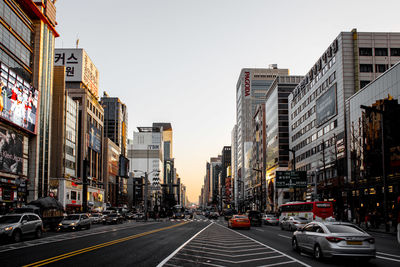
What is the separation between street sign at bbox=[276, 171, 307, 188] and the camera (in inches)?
2596

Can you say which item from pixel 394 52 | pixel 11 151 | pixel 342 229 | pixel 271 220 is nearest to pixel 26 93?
pixel 11 151

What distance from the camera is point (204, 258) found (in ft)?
51.3

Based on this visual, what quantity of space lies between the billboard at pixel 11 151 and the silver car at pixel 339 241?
54.1 meters

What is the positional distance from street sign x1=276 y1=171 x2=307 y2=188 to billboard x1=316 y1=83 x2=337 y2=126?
16.6 meters

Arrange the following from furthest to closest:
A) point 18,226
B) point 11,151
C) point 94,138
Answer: point 94,138 < point 11,151 < point 18,226

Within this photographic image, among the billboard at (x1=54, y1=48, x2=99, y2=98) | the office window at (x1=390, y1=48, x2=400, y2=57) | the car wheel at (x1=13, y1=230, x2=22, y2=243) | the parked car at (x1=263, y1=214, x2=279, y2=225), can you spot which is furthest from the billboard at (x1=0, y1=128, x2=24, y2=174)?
the office window at (x1=390, y1=48, x2=400, y2=57)

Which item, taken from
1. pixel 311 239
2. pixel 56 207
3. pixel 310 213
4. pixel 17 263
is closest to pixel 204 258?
pixel 311 239

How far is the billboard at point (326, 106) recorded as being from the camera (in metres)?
76.9

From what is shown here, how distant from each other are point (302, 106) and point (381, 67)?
28227 millimetres

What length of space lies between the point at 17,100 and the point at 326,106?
55497 millimetres

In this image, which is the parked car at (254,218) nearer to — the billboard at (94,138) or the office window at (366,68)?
the office window at (366,68)

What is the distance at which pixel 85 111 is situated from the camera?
106 meters

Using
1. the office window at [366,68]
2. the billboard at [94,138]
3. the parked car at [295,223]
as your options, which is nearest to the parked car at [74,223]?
the parked car at [295,223]

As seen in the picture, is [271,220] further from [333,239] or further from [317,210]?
[333,239]
